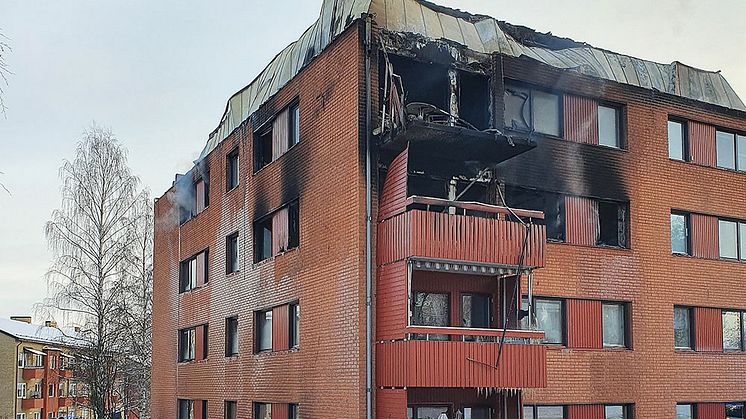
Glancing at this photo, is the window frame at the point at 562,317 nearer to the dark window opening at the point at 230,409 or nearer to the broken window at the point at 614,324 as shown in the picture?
the broken window at the point at 614,324

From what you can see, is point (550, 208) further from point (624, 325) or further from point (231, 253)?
point (231, 253)

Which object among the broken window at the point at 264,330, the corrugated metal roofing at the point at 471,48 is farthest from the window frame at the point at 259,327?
the corrugated metal roofing at the point at 471,48

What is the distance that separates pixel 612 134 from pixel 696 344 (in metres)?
5.57

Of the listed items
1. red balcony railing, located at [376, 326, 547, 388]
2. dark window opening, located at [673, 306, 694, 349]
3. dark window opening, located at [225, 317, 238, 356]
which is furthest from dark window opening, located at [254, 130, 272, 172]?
dark window opening, located at [673, 306, 694, 349]

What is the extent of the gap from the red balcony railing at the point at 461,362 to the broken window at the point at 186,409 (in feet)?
46.7

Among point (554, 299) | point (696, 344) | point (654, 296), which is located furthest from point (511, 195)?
point (696, 344)

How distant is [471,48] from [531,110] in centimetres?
199

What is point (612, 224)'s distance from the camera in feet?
74.8

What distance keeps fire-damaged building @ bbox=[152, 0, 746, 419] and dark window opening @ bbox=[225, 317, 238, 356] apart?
0.07 m

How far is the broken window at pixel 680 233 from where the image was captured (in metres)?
23.5

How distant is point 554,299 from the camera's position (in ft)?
70.6

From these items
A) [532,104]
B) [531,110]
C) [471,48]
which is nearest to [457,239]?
[531,110]

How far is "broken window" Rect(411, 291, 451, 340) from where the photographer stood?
1948 centimetres

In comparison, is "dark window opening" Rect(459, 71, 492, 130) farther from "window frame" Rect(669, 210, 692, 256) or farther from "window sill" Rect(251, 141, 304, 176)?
"window frame" Rect(669, 210, 692, 256)
